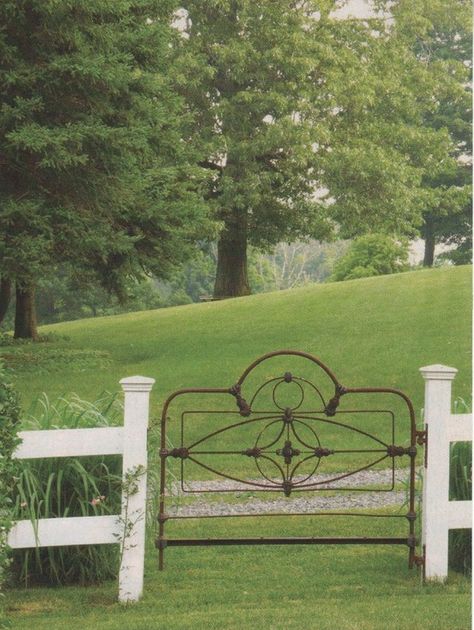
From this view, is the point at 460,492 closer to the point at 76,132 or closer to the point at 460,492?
the point at 460,492

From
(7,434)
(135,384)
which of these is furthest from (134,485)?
(7,434)

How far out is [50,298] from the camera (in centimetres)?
4616

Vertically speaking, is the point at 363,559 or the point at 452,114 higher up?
the point at 452,114

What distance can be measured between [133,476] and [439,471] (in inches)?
75.7

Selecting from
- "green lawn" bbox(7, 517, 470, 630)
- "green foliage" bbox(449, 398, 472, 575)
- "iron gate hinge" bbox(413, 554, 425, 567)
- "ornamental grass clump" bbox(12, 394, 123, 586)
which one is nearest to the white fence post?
"green lawn" bbox(7, 517, 470, 630)

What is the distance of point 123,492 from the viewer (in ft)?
18.6

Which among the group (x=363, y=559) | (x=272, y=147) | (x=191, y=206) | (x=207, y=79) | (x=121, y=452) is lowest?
(x=363, y=559)

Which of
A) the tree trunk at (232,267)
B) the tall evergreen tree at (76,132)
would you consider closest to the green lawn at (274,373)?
the tree trunk at (232,267)

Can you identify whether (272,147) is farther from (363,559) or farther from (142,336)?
(363,559)

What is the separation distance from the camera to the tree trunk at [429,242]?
4269cm

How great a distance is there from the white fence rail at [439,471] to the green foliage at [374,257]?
101ft

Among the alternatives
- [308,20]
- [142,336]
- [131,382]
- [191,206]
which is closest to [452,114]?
[308,20]

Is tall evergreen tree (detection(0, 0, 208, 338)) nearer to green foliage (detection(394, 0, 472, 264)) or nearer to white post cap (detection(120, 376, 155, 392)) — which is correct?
white post cap (detection(120, 376, 155, 392))

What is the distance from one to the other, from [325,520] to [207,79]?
20.3 meters
